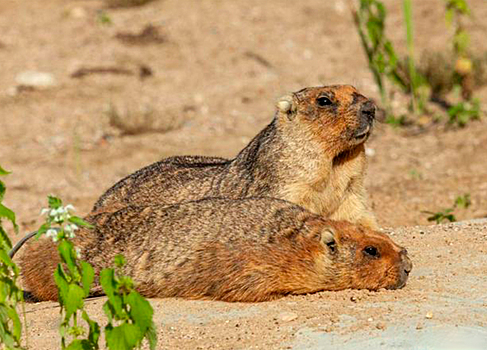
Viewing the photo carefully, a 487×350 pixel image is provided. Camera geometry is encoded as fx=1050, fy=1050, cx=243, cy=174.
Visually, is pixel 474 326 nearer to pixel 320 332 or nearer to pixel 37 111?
pixel 320 332

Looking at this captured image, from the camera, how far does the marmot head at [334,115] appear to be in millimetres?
7309

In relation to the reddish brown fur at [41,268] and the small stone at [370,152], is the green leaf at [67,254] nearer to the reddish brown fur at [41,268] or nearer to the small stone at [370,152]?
the reddish brown fur at [41,268]

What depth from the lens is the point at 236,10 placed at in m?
16.9

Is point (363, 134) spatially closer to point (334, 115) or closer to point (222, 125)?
point (334, 115)

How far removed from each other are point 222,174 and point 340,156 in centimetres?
92

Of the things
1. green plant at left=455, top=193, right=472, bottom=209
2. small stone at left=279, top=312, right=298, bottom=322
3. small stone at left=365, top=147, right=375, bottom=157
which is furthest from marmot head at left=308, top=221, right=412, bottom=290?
small stone at left=365, top=147, right=375, bottom=157

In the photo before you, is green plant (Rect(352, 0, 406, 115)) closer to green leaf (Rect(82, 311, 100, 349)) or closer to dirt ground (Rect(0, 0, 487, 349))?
dirt ground (Rect(0, 0, 487, 349))

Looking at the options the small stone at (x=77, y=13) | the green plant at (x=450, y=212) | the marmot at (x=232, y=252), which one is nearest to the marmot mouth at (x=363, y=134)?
the marmot at (x=232, y=252)

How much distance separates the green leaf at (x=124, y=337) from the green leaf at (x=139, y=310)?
1.3 inches

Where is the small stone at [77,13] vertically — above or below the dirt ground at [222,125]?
above

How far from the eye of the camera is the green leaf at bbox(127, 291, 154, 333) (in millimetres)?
4352

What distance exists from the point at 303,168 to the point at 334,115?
17.0 inches

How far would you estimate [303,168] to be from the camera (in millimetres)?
7371

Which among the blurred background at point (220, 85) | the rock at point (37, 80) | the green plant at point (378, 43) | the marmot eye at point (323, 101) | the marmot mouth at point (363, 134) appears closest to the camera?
the marmot mouth at point (363, 134)
